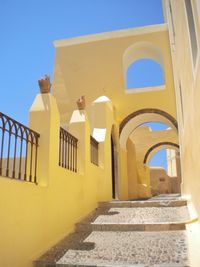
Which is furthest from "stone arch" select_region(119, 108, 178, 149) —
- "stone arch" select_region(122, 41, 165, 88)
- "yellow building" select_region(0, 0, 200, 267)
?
"stone arch" select_region(122, 41, 165, 88)

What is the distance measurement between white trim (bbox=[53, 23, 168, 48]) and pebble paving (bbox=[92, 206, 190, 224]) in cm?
818

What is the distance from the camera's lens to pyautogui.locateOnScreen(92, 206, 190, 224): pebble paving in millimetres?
5457

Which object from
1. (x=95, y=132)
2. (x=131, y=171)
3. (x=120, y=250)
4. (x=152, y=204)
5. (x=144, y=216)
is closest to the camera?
(x=120, y=250)

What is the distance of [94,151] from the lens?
7.72 metres

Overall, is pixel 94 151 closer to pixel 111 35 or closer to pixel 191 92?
pixel 191 92

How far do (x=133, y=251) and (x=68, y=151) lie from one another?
8.28 feet

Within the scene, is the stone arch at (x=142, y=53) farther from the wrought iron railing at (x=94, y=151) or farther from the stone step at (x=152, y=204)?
the stone step at (x=152, y=204)

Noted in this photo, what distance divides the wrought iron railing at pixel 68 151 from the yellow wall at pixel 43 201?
8.1 inches

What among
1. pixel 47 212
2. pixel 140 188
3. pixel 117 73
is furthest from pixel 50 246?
pixel 140 188

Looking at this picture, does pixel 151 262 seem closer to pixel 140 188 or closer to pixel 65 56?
pixel 65 56

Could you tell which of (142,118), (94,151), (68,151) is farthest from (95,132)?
(142,118)

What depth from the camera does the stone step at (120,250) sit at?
3635 mm

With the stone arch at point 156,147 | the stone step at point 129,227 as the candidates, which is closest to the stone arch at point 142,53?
the stone arch at point 156,147

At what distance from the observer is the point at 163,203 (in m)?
6.73
